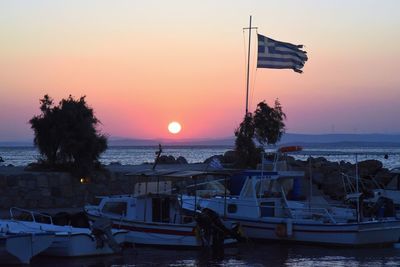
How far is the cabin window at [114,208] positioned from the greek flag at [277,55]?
11835mm

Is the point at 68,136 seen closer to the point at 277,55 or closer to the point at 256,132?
the point at 277,55

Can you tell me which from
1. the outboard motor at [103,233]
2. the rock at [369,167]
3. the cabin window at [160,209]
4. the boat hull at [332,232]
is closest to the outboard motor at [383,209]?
the boat hull at [332,232]

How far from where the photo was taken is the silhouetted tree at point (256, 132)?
132 ft

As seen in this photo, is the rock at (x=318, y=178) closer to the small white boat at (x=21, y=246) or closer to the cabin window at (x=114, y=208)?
the cabin window at (x=114, y=208)

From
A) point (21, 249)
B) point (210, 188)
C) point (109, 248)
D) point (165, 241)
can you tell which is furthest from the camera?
point (210, 188)

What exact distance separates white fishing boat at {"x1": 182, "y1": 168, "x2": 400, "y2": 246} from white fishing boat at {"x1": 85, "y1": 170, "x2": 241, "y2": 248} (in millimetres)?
896

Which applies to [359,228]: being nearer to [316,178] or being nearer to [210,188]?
[210,188]

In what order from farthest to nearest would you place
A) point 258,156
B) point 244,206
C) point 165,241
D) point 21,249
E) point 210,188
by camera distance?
1. point 258,156
2. point 210,188
3. point 244,206
4. point 165,241
5. point 21,249

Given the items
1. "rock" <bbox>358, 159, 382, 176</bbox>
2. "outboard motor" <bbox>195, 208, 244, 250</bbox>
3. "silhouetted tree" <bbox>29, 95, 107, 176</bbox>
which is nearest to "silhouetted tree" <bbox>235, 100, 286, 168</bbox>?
"rock" <bbox>358, 159, 382, 176</bbox>

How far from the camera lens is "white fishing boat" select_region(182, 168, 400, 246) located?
23.5 metres

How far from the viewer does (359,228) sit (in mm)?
23266

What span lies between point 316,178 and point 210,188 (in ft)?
39.3

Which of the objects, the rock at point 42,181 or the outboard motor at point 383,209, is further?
the rock at point 42,181

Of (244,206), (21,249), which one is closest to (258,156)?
(244,206)
